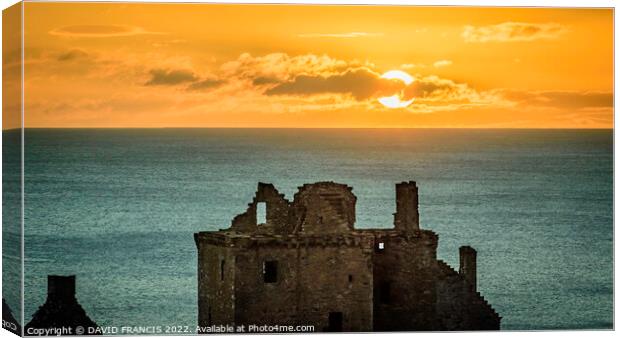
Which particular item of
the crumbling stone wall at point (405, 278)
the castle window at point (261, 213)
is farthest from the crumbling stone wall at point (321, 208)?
the castle window at point (261, 213)

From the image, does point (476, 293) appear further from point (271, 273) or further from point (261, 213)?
point (261, 213)

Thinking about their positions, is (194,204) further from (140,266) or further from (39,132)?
(39,132)

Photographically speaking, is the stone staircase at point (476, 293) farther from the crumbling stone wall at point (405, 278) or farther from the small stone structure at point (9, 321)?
the small stone structure at point (9, 321)

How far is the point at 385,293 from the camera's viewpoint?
3009 inches

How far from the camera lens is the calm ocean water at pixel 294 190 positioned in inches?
3059

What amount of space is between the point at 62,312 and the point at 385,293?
734 centimetres

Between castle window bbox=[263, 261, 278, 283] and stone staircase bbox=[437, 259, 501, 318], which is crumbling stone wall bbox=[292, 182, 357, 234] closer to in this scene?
castle window bbox=[263, 261, 278, 283]

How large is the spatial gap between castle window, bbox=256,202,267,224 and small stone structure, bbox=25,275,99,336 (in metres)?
4.57

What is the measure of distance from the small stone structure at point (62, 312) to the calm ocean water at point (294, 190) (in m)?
0.29

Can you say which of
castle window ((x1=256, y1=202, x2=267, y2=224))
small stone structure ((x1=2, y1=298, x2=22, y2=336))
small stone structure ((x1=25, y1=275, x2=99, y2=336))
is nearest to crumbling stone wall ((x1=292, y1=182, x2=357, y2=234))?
castle window ((x1=256, y1=202, x2=267, y2=224))

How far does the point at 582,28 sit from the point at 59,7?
11.7m

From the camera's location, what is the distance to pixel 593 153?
77938 mm

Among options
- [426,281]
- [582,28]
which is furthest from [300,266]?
[582,28]

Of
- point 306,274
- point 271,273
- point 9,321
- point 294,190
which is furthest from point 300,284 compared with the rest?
point 294,190
